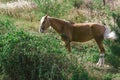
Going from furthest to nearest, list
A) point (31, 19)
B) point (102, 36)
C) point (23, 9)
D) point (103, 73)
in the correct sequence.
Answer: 1. point (23, 9)
2. point (31, 19)
3. point (102, 36)
4. point (103, 73)

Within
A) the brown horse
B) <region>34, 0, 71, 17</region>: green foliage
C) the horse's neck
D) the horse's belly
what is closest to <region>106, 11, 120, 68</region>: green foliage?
the brown horse

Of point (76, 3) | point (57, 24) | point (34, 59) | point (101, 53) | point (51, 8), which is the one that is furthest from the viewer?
point (76, 3)

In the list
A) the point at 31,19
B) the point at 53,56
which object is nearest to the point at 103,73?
the point at 53,56

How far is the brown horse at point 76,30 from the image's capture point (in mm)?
12812

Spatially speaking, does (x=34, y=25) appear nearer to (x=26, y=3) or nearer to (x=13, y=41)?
(x=26, y=3)

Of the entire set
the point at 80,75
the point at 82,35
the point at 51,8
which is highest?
the point at 51,8

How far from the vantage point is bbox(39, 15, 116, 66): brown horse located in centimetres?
1281

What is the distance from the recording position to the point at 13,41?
9.88 meters

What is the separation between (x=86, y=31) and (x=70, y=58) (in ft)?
11.0

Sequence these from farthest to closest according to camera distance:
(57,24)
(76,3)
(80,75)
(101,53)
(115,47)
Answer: (76,3), (101,53), (57,24), (115,47), (80,75)

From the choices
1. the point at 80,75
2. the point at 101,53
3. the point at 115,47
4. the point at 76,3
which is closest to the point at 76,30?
the point at 101,53

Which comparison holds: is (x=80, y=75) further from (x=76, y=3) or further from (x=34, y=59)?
(x=76, y=3)

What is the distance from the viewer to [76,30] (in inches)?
520

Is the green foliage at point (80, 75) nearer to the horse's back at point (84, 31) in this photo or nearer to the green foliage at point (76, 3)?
the horse's back at point (84, 31)
